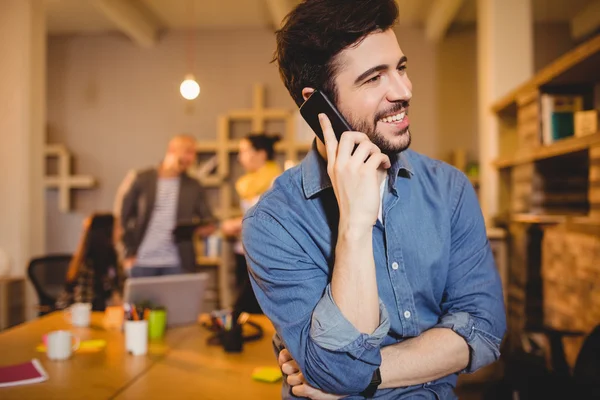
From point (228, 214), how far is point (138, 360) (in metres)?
4.11

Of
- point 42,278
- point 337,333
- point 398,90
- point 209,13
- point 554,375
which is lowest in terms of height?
point 554,375

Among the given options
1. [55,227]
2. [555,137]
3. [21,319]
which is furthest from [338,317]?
[55,227]

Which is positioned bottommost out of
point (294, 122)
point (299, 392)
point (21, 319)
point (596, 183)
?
point (21, 319)

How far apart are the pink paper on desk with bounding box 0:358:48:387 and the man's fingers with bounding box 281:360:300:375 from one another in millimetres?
818

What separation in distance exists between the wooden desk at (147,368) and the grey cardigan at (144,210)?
1557 mm

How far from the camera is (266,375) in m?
1.59

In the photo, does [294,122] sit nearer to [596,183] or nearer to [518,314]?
[518,314]

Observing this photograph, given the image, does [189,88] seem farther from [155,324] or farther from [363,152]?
[363,152]

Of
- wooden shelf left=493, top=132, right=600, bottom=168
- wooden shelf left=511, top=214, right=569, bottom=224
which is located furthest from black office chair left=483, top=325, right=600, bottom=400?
wooden shelf left=493, top=132, right=600, bottom=168

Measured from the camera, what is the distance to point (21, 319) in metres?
3.87

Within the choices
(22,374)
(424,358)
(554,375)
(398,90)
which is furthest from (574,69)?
A: (22,374)

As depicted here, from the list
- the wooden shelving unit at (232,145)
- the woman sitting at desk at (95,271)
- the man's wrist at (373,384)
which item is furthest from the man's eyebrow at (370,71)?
the wooden shelving unit at (232,145)

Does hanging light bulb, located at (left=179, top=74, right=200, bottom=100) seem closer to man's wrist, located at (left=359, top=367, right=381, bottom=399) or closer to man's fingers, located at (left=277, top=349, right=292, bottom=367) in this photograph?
man's fingers, located at (left=277, top=349, right=292, bottom=367)

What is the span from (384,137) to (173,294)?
136 centimetres
